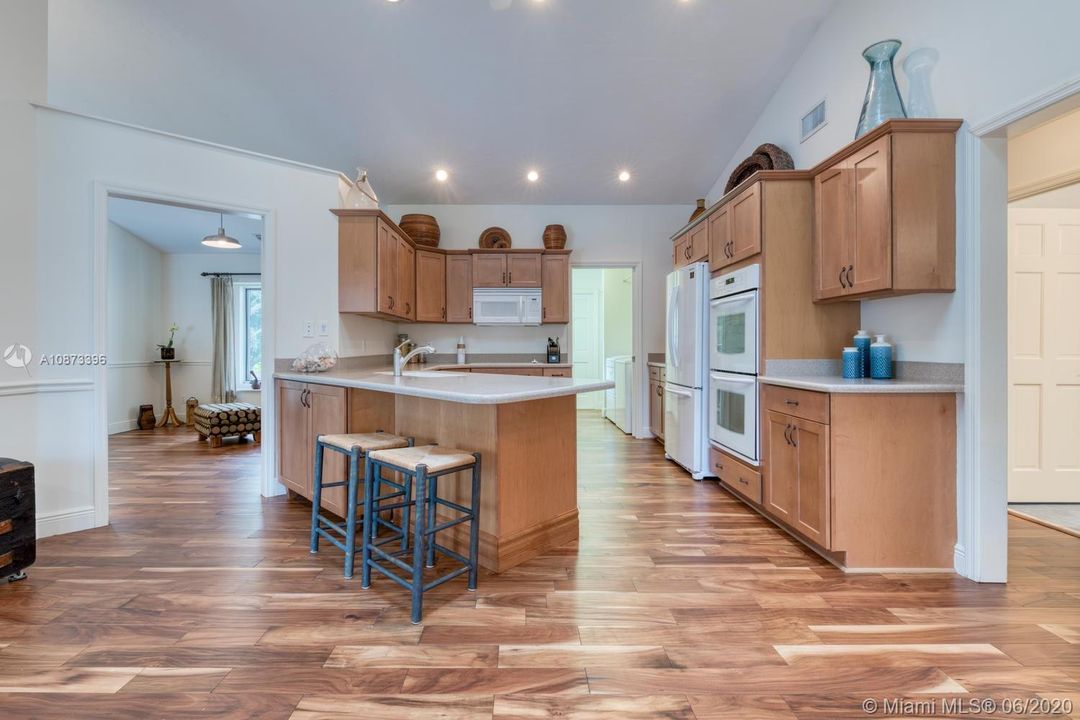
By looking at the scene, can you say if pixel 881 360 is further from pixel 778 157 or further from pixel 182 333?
pixel 182 333

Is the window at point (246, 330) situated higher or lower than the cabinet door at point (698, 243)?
lower

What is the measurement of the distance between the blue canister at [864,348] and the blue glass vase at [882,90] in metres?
1.08

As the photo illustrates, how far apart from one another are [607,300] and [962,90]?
5.39 meters

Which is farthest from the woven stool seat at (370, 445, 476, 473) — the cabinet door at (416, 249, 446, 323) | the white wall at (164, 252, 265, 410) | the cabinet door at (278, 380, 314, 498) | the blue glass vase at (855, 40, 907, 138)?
the white wall at (164, 252, 265, 410)

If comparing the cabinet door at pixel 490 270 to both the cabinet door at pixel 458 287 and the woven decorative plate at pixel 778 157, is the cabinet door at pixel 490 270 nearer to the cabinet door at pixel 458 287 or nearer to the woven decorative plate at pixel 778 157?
the cabinet door at pixel 458 287

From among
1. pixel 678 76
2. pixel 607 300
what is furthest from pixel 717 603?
pixel 607 300

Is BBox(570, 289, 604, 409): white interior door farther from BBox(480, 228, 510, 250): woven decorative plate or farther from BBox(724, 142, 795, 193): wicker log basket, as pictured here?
BBox(724, 142, 795, 193): wicker log basket

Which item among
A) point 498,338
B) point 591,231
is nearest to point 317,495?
point 498,338

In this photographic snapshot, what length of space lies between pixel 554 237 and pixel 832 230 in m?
3.16

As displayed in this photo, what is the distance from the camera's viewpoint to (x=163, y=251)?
6.56 m

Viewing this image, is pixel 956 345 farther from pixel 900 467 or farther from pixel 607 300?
Answer: pixel 607 300

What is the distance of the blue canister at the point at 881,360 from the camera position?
8.02 feet

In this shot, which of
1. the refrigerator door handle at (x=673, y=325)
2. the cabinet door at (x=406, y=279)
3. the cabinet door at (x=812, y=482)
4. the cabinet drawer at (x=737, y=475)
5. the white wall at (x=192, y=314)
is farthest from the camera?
the white wall at (x=192, y=314)

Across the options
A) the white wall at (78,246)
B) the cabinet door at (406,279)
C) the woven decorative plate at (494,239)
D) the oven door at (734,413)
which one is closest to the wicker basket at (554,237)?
the woven decorative plate at (494,239)
